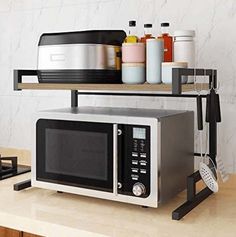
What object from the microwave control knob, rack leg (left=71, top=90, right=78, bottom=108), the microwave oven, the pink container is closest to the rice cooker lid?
the pink container

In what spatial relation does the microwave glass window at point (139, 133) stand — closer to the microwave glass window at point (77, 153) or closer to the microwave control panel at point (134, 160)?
the microwave control panel at point (134, 160)

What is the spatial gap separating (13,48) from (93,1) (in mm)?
545

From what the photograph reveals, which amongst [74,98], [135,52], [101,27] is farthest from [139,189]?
[101,27]

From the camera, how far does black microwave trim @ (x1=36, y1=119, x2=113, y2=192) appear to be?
1.40 meters

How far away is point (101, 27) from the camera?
193cm

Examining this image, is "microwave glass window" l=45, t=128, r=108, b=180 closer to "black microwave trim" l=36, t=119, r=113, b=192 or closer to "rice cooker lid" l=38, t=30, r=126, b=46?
"black microwave trim" l=36, t=119, r=113, b=192

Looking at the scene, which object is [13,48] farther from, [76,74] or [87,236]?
[87,236]

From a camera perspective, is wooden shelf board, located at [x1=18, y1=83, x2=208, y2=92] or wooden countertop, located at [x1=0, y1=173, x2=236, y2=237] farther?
wooden shelf board, located at [x1=18, y1=83, x2=208, y2=92]

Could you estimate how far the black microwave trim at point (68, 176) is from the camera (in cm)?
140

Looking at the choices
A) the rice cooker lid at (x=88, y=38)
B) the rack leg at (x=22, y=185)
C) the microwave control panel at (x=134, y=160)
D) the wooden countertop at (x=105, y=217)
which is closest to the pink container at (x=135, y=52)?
the rice cooker lid at (x=88, y=38)

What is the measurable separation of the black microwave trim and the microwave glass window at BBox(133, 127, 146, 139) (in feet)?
0.29

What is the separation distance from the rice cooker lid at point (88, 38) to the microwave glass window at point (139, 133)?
1.12 ft

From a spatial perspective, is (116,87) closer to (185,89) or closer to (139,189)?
(185,89)

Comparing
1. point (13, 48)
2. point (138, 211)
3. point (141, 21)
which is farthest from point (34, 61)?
point (138, 211)
